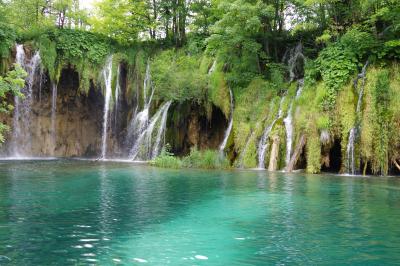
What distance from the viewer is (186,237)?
22.9 feet

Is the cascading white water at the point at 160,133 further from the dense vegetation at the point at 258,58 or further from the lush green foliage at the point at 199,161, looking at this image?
the lush green foliage at the point at 199,161

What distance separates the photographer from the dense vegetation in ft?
58.1

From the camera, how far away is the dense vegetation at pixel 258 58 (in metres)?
17.7

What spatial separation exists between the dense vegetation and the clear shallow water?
469 cm

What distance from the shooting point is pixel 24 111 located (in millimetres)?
27266

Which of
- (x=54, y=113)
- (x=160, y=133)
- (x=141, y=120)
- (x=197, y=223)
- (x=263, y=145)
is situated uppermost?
(x=54, y=113)

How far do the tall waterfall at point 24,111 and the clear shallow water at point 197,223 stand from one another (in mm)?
14859

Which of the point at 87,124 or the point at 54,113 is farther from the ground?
the point at 54,113

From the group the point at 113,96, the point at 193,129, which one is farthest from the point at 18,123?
the point at 193,129

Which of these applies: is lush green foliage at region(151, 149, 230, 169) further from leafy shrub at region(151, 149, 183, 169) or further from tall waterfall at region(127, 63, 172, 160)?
tall waterfall at region(127, 63, 172, 160)

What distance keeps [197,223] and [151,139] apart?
1601 centimetres

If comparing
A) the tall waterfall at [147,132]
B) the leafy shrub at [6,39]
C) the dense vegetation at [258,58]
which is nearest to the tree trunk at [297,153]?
the dense vegetation at [258,58]

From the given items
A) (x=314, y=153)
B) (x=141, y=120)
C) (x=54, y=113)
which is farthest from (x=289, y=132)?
(x=54, y=113)

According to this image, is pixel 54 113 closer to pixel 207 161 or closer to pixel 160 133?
pixel 160 133
